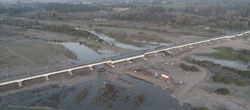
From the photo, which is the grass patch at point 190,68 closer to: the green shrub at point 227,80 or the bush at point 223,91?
the green shrub at point 227,80

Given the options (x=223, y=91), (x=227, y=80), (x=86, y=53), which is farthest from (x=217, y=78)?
Answer: (x=86, y=53)

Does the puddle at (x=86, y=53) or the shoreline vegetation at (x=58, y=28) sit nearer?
the puddle at (x=86, y=53)

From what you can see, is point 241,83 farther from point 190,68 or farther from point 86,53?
point 86,53

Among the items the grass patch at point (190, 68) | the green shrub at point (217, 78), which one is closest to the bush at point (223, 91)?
the green shrub at point (217, 78)

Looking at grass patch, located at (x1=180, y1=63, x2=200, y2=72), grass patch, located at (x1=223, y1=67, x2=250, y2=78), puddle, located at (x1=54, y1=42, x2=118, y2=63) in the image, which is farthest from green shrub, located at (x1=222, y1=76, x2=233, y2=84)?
puddle, located at (x1=54, y1=42, x2=118, y2=63)

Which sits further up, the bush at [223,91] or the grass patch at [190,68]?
the grass patch at [190,68]

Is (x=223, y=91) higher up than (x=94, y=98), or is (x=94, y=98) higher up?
(x=223, y=91)

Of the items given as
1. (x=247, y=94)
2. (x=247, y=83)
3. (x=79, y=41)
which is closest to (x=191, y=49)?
(x=247, y=83)

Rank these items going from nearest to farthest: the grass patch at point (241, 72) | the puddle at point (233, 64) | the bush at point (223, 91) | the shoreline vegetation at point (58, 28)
Answer: the bush at point (223, 91) < the grass patch at point (241, 72) < the puddle at point (233, 64) < the shoreline vegetation at point (58, 28)

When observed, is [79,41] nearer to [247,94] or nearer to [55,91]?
[55,91]

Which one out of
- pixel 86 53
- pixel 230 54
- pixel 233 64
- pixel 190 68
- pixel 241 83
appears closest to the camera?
pixel 241 83

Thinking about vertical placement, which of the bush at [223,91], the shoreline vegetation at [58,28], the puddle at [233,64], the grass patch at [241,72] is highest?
the shoreline vegetation at [58,28]
